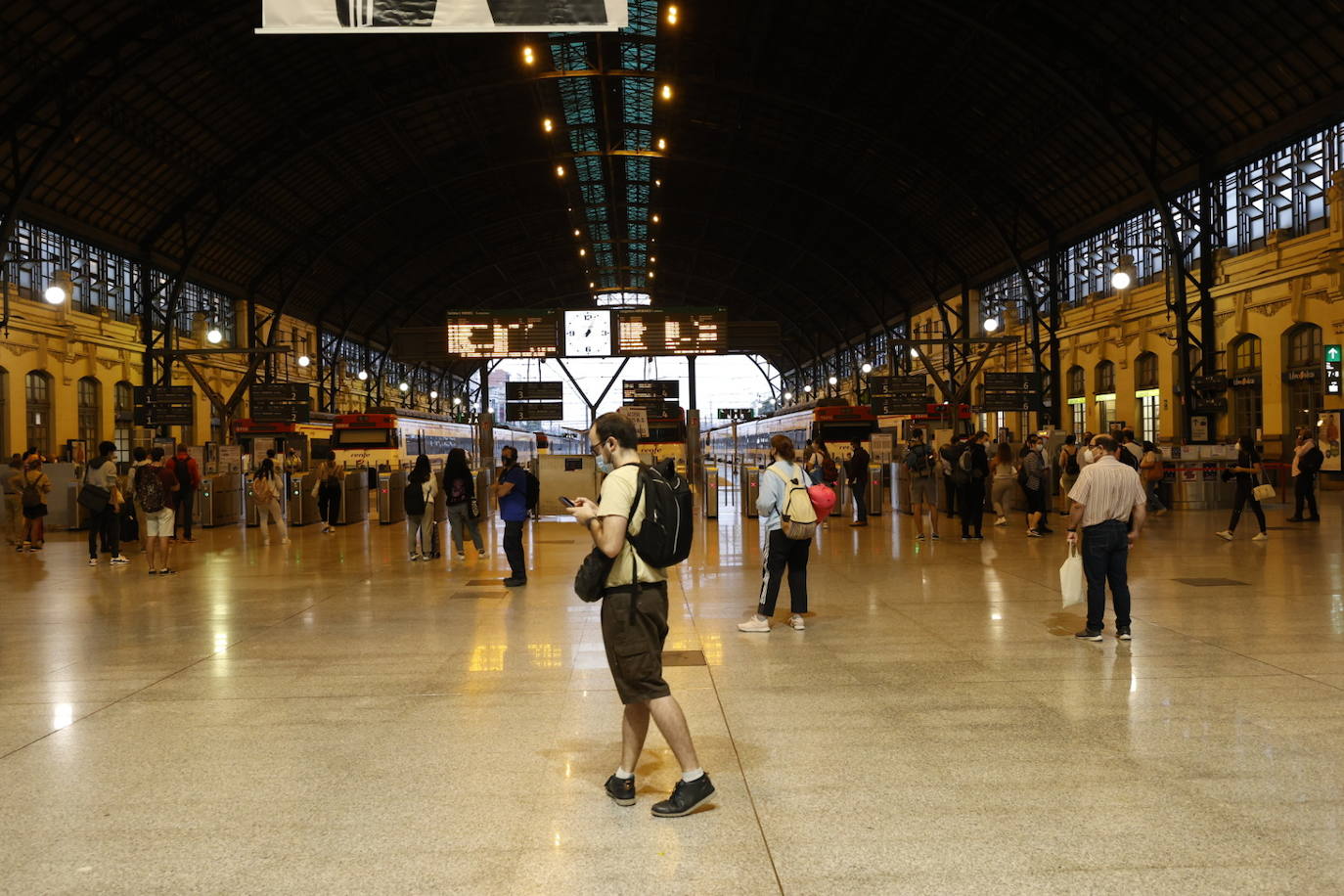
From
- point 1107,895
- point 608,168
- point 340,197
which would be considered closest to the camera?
point 1107,895

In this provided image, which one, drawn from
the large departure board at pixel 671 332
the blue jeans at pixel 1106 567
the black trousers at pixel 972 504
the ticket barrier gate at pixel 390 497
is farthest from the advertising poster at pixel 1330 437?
the ticket barrier gate at pixel 390 497

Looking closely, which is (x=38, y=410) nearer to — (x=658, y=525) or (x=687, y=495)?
(x=687, y=495)

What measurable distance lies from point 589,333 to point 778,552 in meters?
31.4

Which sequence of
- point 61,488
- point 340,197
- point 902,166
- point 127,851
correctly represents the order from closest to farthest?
point 127,851 < point 61,488 < point 902,166 < point 340,197

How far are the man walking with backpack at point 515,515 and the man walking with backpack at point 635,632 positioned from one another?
7.44 metres

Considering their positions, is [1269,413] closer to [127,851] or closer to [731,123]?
[731,123]

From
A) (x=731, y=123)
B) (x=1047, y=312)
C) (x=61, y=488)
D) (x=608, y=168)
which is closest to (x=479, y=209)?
(x=608, y=168)

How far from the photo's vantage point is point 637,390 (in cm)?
4434

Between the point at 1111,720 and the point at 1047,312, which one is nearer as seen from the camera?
the point at 1111,720

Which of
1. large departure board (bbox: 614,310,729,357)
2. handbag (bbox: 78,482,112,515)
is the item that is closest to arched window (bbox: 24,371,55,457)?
large departure board (bbox: 614,310,729,357)

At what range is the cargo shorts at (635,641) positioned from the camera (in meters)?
4.48

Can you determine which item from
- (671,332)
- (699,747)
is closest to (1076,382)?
(671,332)

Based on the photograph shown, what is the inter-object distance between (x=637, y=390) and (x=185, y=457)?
90.1 feet

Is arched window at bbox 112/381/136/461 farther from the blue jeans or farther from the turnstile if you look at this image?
the blue jeans
